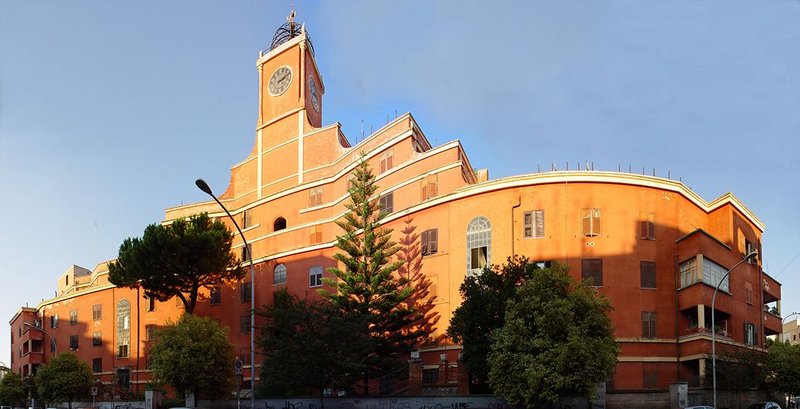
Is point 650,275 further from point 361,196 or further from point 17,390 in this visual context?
point 17,390

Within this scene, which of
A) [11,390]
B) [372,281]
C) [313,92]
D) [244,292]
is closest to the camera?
[372,281]

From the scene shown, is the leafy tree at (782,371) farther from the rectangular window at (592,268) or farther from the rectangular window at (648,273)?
the rectangular window at (592,268)

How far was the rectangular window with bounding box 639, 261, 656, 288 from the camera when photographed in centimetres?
4228

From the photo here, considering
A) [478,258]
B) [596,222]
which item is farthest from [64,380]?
[596,222]

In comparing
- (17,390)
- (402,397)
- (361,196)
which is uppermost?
(361,196)

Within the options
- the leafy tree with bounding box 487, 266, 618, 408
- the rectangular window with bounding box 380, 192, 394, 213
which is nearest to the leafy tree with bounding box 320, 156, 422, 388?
Answer: the rectangular window with bounding box 380, 192, 394, 213

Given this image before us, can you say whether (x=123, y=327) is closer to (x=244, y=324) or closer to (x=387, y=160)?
(x=244, y=324)

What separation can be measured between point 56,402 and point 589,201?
46723 millimetres

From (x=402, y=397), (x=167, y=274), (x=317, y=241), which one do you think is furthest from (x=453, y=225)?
(x=167, y=274)

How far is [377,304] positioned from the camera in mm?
45500

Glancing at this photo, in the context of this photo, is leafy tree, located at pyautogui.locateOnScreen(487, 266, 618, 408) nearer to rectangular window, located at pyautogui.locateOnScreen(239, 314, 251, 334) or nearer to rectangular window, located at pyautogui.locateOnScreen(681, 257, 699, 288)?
rectangular window, located at pyautogui.locateOnScreen(681, 257, 699, 288)

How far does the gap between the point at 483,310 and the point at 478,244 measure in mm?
8545

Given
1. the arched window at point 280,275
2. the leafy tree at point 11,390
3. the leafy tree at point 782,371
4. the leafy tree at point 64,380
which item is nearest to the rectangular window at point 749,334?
the leafy tree at point 782,371

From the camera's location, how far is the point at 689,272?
1688 inches
